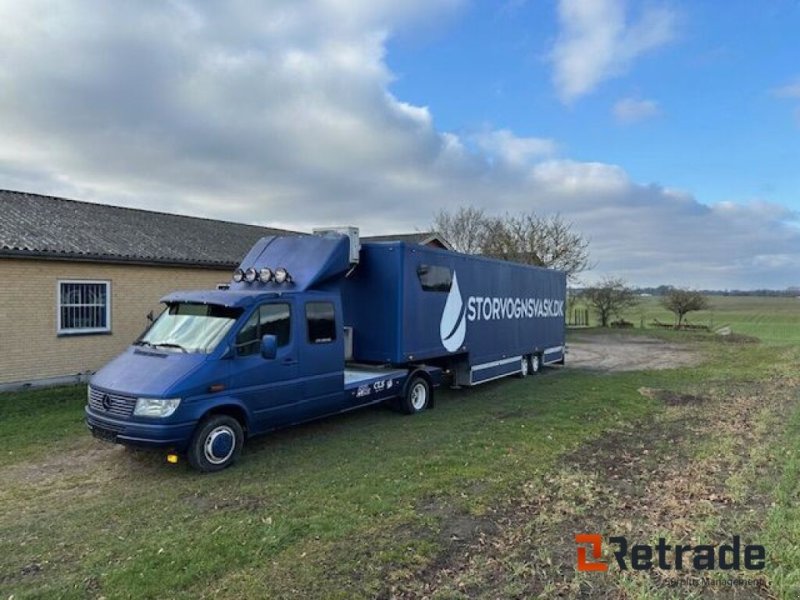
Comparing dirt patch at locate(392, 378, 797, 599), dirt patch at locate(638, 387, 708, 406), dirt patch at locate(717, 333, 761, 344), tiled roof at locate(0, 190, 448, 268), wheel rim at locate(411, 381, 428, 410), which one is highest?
tiled roof at locate(0, 190, 448, 268)

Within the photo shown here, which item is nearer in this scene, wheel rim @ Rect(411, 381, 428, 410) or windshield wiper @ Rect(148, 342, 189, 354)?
windshield wiper @ Rect(148, 342, 189, 354)

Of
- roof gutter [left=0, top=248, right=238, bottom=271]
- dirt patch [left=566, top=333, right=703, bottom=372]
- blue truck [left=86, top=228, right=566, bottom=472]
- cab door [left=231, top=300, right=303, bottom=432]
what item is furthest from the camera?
dirt patch [left=566, top=333, right=703, bottom=372]

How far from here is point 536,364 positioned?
15.8m

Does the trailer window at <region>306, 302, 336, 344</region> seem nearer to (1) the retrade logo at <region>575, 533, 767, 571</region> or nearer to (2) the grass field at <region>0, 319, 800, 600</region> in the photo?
(2) the grass field at <region>0, 319, 800, 600</region>

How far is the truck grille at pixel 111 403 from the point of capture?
20.6 feet

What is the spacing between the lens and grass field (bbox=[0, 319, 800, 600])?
409 cm

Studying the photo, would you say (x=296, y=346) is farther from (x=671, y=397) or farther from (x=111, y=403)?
(x=671, y=397)

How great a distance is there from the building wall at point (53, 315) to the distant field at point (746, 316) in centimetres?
3103

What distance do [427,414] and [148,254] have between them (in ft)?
30.4

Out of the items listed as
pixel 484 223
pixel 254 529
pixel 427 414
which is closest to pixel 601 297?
pixel 484 223

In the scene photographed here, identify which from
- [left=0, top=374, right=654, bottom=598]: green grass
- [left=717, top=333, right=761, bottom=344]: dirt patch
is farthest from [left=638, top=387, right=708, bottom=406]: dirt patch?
[left=717, top=333, right=761, bottom=344]: dirt patch

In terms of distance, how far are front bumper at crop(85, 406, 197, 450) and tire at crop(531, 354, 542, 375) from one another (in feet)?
36.4

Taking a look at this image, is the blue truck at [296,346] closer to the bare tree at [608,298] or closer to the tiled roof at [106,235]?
the tiled roof at [106,235]

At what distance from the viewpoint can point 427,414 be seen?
399 inches
